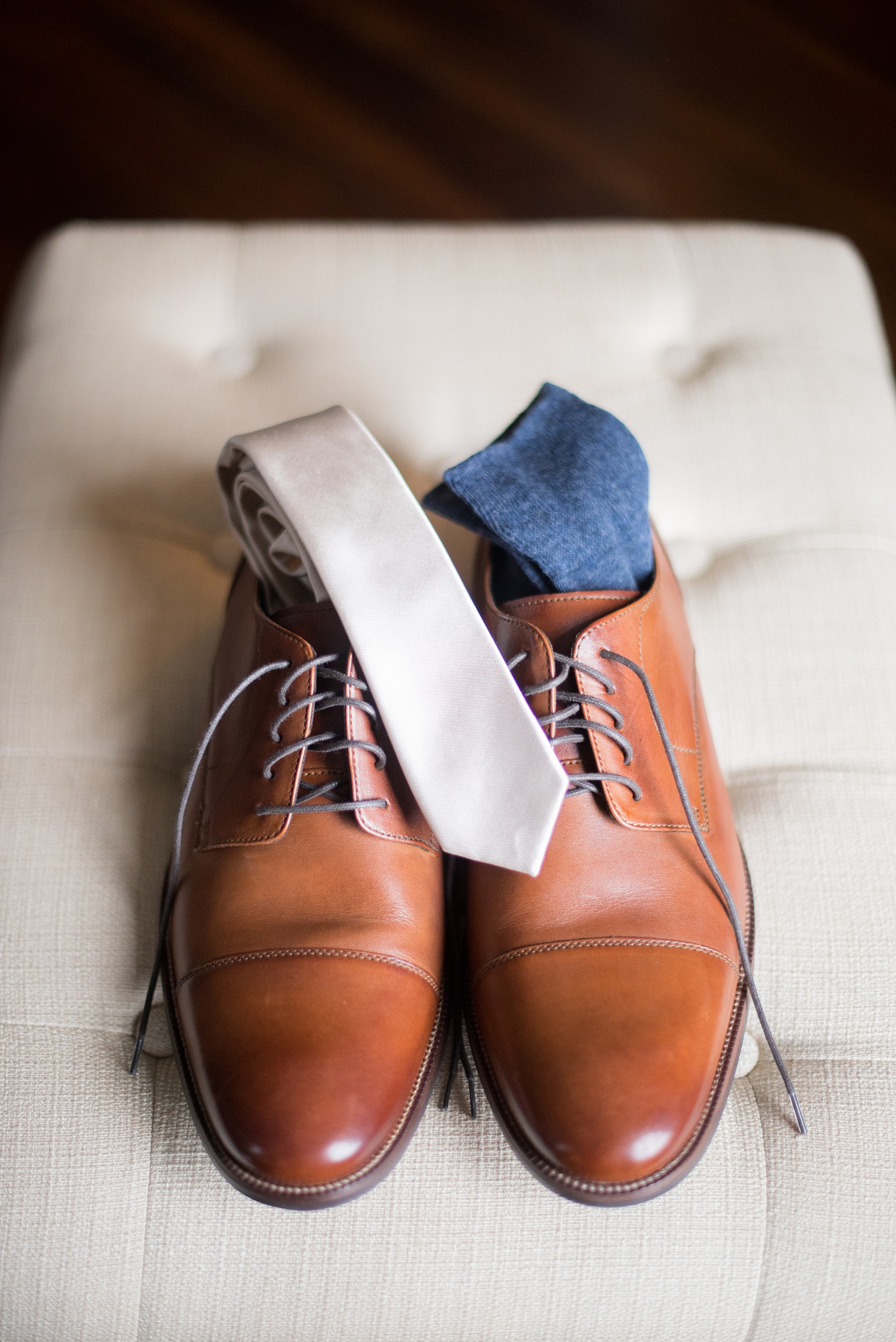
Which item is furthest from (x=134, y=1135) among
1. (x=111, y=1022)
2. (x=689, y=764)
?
(x=689, y=764)

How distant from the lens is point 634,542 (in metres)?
0.67

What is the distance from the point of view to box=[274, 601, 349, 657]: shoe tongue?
63 cm

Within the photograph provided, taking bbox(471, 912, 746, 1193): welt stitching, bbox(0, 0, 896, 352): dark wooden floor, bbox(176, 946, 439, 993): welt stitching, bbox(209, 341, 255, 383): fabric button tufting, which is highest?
bbox(0, 0, 896, 352): dark wooden floor

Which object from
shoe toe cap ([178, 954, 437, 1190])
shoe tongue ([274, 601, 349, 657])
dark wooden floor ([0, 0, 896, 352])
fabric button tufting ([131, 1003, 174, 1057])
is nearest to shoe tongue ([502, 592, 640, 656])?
shoe tongue ([274, 601, 349, 657])

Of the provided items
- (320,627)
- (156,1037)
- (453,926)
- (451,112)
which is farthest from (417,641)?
(451,112)

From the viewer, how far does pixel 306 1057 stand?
0.52m

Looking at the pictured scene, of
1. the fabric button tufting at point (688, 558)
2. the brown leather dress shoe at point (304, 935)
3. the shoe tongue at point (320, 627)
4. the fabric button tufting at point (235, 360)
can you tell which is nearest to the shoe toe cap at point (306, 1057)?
the brown leather dress shoe at point (304, 935)

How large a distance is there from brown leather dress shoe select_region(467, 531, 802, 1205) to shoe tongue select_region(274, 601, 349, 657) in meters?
0.10

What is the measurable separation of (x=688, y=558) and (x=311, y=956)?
0.44m

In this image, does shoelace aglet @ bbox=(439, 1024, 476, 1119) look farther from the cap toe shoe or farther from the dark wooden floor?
the dark wooden floor

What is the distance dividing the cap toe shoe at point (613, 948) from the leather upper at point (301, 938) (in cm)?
5

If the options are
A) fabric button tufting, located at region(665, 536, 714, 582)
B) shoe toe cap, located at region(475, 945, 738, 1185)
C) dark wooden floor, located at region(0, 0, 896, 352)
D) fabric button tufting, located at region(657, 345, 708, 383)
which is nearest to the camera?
shoe toe cap, located at region(475, 945, 738, 1185)

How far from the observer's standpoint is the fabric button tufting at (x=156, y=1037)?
601 millimetres

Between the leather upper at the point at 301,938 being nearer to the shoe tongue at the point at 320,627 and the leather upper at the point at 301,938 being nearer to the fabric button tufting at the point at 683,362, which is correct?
the shoe tongue at the point at 320,627
